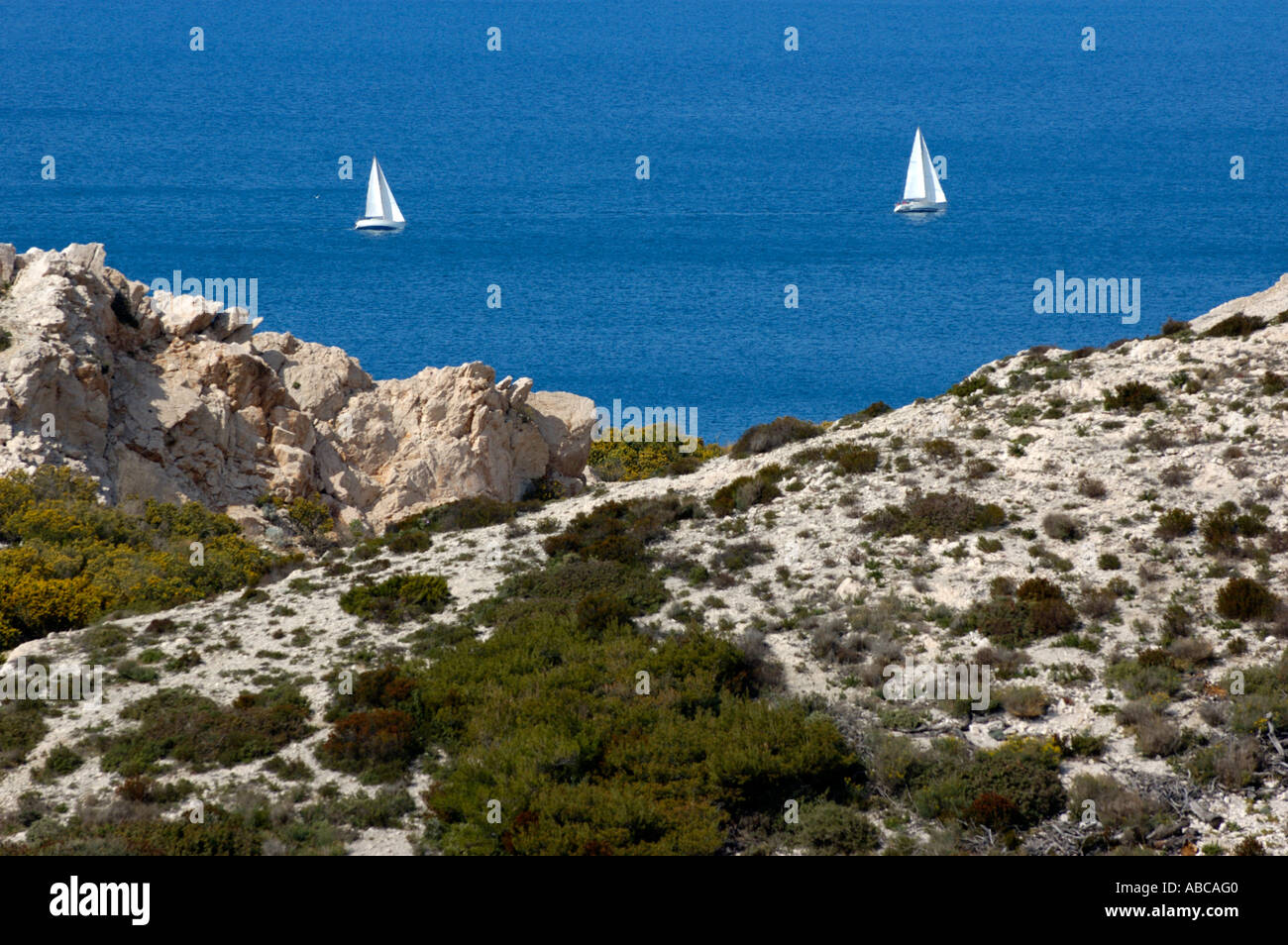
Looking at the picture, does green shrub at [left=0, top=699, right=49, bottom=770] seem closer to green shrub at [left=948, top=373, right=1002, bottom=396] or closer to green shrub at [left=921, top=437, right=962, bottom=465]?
green shrub at [left=921, top=437, right=962, bottom=465]

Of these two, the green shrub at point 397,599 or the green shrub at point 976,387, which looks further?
the green shrub at point 976,387

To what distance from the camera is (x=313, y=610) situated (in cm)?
3091

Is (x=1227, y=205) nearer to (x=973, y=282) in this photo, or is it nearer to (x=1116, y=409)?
(x=973, y=282)

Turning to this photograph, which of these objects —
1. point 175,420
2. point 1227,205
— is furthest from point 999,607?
point 1227,205

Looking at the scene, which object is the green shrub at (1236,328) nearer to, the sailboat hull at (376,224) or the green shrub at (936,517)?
the green shrub at (936,517)

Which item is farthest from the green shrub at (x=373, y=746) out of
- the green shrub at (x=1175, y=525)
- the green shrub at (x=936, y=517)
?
the green shrub at (x=1175, y=525)

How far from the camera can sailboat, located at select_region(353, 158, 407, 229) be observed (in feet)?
453

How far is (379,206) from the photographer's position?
14038 cm

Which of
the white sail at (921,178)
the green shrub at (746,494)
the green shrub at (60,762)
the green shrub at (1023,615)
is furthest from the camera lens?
the white sail at (921,178)

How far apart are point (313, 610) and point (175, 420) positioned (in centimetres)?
1663

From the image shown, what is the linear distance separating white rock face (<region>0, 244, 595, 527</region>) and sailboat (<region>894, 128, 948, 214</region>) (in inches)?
3716

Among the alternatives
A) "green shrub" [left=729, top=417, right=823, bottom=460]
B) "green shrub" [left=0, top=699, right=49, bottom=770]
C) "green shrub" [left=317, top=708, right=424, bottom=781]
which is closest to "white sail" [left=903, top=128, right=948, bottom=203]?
"green shrub" [left=729, top=417, right=823, bottom=460]

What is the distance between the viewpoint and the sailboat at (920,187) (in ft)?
470
